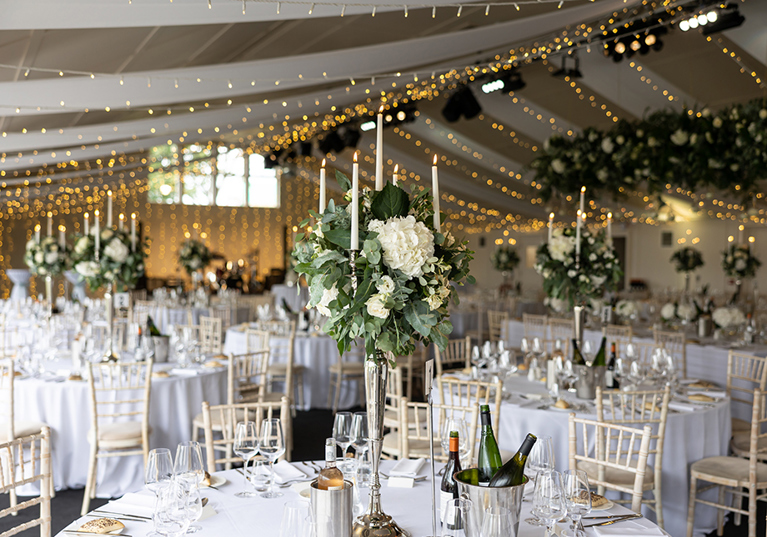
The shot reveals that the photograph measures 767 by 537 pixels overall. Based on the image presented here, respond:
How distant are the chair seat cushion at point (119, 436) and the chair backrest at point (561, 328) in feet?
15.9

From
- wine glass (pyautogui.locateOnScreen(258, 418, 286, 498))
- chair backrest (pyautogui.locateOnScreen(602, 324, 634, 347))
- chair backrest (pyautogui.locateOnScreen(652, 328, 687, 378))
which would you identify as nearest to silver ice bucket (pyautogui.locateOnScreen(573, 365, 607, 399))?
chair backrest (pyautogui.locateOnScreen(652, 328, 687, 378))

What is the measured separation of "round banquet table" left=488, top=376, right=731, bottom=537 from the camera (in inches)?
159

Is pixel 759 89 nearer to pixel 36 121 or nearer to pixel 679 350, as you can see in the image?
pixel 679 350

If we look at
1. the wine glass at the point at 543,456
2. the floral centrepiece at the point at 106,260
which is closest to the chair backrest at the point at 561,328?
the floral centrepiece at the point at 106,260

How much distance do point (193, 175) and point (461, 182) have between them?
36.1 ft

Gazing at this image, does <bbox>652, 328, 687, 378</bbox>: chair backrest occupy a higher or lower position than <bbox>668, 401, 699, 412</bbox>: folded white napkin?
higher

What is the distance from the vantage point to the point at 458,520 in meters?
1.93

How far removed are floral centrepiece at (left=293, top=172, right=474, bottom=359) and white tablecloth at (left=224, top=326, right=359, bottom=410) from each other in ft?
18.4

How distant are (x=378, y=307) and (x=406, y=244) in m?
0.20

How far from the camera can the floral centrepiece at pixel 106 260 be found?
5.55 meters

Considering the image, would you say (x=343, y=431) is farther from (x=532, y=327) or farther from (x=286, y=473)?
(x=532, y=327)

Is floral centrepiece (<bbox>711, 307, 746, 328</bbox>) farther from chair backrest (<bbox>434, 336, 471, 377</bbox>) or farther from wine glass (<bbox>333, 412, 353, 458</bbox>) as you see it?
wine glass (<bbox>333, 412, 353, 458</bbox>)

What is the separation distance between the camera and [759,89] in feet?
29.9

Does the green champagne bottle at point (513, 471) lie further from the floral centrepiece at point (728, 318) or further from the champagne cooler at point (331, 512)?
the floral centrepiece at point (728, 318)
